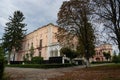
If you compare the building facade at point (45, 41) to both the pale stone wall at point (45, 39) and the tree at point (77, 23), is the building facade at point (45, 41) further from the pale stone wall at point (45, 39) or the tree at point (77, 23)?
the tree at point (77, 23)

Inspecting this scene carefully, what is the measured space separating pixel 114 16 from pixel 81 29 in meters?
9.45

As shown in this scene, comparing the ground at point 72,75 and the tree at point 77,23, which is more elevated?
the tree at point 77,23

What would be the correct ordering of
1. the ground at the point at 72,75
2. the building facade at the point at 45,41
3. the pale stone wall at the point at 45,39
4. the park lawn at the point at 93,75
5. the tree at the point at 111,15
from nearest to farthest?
1. the park lawn at the point at 93,75
2. the ground at the point at 72,75
3. the tree at the point at 111,15
4. the building facade at the point at 45,41
5. the pale stone wall at the point at 45,39

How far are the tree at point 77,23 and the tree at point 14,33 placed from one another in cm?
4164

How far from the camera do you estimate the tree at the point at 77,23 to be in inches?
1230

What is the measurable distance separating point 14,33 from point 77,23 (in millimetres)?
43473

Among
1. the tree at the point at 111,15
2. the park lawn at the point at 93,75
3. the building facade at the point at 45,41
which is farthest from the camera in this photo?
the building facade at the point at 45,41

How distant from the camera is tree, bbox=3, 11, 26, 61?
2786 inches

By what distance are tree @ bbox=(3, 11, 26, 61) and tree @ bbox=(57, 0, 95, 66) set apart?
41643mm

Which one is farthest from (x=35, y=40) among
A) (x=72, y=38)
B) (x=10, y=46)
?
(x=72, y=38)

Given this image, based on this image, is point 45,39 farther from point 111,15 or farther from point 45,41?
point 111,15

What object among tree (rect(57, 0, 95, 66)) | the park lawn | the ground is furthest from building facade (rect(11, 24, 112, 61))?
the park lawn

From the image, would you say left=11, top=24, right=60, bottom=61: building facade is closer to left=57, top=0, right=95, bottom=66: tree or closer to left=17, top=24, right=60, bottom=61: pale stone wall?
left=17, top=24, right=60, bottom=61: pale stone wall

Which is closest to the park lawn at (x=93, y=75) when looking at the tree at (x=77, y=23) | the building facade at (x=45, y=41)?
the tree at (x=77, y=23)
